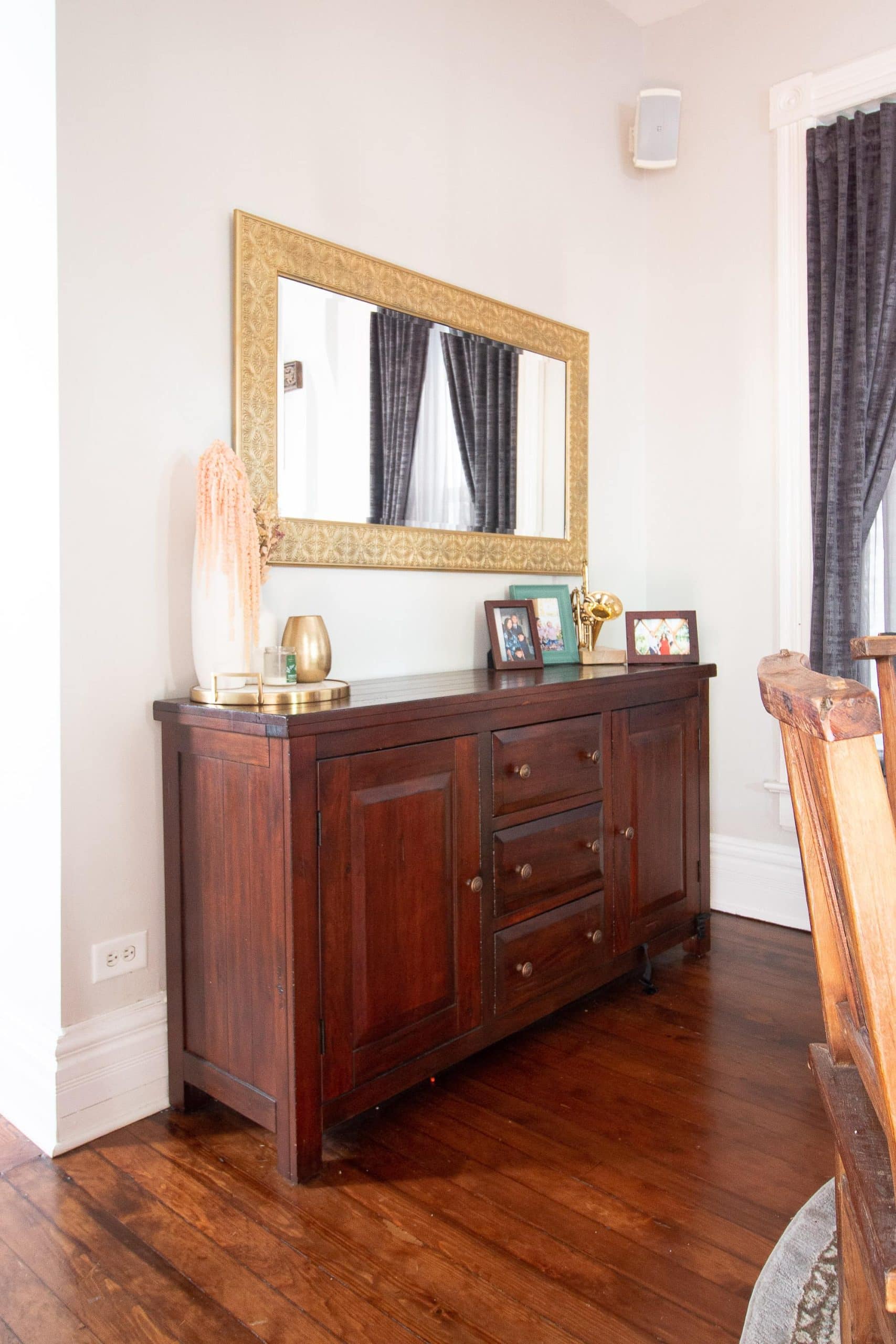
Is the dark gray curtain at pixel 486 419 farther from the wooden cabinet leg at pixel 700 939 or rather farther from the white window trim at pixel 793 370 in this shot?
the wooden cabinet leg at pixel 700 939

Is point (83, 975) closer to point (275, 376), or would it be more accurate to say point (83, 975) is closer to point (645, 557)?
point (275, 376)

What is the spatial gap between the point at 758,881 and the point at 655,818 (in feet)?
2.74

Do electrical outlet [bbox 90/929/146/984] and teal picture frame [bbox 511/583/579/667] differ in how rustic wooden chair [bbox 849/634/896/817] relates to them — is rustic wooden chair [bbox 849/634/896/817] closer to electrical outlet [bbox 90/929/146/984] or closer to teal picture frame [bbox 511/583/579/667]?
teal picture frame [bbox 511/583/579/667]

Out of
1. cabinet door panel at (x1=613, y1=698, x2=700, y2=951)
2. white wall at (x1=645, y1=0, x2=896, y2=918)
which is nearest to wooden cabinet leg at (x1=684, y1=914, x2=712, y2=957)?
cabinet door panel at (x1=613, y1=698, x2=700, y2=951)

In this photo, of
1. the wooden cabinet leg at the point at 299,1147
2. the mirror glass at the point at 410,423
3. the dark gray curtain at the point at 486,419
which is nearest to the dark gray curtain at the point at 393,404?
the mirror glass at the point at 410,423

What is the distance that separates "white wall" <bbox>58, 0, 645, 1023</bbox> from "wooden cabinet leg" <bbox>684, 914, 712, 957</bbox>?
106 cm

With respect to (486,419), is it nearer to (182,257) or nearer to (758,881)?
(182,257)

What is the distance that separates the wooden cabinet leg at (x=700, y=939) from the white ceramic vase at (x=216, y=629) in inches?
66.7

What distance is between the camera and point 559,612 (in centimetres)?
303

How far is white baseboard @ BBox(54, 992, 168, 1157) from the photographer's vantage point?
1913mm

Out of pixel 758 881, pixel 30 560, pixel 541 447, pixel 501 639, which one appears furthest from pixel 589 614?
pixel 30 560

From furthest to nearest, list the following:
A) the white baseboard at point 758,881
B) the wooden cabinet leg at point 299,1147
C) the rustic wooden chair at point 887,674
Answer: the white baseboard at point 758,881 → the wooden cabinet leg at point 299,1147 → the rustic wooden chair at point 887,674

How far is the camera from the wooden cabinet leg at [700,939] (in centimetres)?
293

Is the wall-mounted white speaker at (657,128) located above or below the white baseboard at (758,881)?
above
